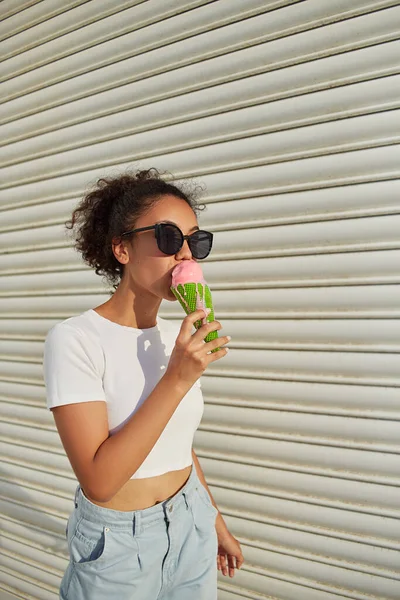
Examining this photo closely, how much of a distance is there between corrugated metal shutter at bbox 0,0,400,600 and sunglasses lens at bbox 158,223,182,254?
105cm

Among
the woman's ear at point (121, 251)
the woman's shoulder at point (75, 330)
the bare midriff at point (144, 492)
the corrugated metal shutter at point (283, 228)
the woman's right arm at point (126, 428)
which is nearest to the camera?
the woman's right arm at point (126, 428)

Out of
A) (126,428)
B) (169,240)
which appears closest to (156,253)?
(169,240)

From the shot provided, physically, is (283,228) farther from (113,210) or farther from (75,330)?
(75,330)

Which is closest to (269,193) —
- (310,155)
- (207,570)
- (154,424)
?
(310,155)

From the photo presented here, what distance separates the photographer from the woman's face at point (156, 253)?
5.17ft

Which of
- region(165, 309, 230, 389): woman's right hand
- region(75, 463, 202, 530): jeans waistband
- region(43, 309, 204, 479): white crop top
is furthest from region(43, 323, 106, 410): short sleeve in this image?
region(75, 463, 202, 530): jeans waistband

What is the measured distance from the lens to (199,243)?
1.62 meters

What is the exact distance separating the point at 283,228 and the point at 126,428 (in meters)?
1.50

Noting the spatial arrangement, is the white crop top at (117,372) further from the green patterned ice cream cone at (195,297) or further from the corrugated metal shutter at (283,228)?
the corrugated metal shutter at (283,228)

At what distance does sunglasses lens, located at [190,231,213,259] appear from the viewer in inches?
63.3

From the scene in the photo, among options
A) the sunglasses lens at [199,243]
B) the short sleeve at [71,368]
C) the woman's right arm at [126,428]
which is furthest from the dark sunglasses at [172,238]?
the short sleeve at [71,368]

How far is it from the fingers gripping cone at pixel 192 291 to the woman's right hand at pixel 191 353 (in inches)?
2.3

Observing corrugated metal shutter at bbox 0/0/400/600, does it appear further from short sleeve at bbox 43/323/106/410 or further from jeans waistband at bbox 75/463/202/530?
short sleeve at bbox 43/323/106/410

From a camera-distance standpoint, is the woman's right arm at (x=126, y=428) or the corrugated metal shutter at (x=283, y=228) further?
the corrugated metal shutter at (x=283, y=228)
